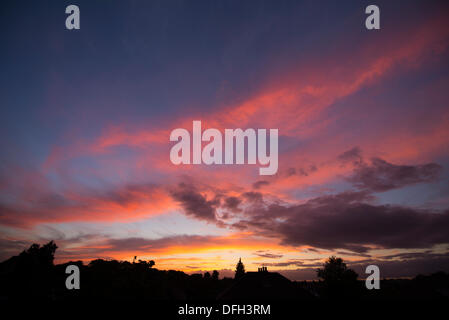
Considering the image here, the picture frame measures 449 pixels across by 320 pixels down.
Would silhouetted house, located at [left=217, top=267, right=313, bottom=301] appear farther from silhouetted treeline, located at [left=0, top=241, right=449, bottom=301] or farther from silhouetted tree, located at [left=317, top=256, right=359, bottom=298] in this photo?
silhouetted tree, located at [left=317, top=256, right=359, bottom=298]

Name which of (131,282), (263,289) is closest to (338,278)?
(263,289)

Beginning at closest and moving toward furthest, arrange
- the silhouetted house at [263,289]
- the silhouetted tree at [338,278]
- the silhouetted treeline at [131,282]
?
1. the silhouetted treeline at [131,282]
2. the silhouetted house at [263,289]
3. the silhouetted tree at [338,278]

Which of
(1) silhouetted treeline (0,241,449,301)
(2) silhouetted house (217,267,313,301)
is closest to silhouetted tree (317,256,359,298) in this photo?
(1) silhouetted treeline (0,241,449,301)

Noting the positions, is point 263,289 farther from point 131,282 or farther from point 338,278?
point 131,282

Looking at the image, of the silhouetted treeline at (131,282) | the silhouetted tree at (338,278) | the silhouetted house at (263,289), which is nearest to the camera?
the silhouetted treeline at (131,282)

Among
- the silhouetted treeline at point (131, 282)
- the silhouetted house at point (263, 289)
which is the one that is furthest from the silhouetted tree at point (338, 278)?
the silhouetted house at point (263, 289)

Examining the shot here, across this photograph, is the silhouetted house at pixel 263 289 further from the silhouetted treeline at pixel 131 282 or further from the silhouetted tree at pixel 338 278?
the silhouetted tree at pixel 338 278

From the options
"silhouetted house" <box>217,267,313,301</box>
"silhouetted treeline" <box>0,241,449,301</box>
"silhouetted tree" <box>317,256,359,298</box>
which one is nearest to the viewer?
"silhouetted treeline" <box>0,241,449,301</box>

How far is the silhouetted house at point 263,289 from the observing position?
48384mm

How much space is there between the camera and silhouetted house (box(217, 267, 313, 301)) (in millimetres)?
48384

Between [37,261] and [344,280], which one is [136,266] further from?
[344,280]

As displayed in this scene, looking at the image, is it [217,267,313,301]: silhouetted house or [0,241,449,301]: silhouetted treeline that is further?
[217,267,313,301]: silhouetted house

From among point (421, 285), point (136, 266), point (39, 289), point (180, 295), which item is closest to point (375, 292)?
point (421, 285)
